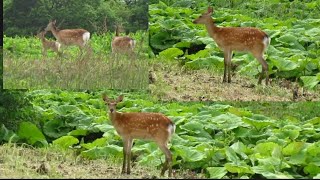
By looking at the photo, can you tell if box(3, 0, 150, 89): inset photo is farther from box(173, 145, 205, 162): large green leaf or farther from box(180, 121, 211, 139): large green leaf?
box(173, 145, 205, 162): large green leaf

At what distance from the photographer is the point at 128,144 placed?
30.3 feet

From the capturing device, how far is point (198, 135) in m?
11.3

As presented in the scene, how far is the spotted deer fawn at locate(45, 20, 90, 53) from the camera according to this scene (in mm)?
11273

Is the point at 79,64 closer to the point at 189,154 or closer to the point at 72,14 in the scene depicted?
the point at 72,14

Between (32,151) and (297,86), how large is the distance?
2.72 m

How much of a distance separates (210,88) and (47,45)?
1.68 m

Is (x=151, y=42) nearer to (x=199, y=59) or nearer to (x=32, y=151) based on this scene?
(x=199, y=59)

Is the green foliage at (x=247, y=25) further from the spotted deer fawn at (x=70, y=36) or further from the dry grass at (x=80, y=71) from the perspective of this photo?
the spotted deer fawn at (x=70, y=36)

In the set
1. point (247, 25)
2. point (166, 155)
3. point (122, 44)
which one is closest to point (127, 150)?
point (166, 155)

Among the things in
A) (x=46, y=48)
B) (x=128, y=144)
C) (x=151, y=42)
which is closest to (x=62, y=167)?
(x=128, y=144)

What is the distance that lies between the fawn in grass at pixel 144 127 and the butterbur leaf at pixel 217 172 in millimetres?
733

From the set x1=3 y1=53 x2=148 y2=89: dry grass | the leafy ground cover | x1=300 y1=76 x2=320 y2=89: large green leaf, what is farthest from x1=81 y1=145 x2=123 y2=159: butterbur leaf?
x1=300 y1=76 x2=320 y2=89: large green leaf

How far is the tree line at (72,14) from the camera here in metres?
11.3

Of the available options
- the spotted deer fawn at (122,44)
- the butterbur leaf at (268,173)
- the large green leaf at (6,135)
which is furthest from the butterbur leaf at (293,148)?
the large green leaf at (6,135)
